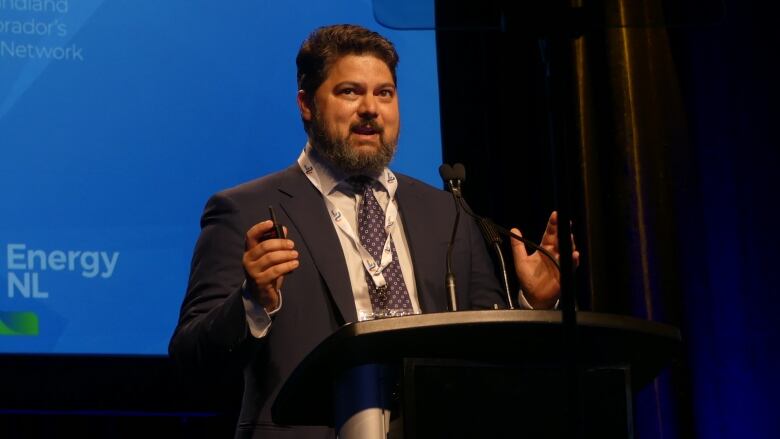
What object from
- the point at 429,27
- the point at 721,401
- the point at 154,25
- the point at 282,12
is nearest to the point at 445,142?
the point at 282,12

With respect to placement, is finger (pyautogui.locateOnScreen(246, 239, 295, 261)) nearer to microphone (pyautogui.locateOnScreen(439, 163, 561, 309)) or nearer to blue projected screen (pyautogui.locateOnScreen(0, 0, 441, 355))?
microphone (pyautogui.locateOnScreen(439, 163, 561, 309))

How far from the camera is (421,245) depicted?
269cm

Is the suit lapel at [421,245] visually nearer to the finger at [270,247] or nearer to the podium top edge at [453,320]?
the finger at [270,247]

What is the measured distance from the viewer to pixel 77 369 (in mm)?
3195

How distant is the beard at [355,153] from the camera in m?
2.72

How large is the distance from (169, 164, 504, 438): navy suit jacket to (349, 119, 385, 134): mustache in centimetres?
18

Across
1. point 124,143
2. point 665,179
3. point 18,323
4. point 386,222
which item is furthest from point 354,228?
point 665,179

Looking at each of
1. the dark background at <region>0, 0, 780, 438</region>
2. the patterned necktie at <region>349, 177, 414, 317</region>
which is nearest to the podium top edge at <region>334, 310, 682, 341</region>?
the patterned necktie at <region>349, 177, 414, 317</region>

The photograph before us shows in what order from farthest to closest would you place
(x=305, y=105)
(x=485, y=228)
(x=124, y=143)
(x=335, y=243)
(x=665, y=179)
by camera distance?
1. (x=665, y=179)
2. (x=124, y=143)
3. (x=305, y=105)
4. (x=335, y=243)
5. (x=485, y=228)

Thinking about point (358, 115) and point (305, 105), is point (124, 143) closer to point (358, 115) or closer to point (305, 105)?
point (305, 105)

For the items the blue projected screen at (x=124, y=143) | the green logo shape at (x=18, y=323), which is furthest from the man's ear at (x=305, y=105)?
the green logo shape at (x=18, y=323)

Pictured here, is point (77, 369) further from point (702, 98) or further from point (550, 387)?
point (702, 98)

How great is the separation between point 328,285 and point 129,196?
3.20ft

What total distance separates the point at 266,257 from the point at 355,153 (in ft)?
2.86
